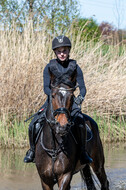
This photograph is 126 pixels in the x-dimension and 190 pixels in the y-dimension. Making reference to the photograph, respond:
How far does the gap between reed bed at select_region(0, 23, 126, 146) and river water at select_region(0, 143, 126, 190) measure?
884 millimetres

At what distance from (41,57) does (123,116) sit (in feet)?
10.5

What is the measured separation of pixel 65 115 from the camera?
4.20 m

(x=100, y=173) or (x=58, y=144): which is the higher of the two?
(x=58, y=144)

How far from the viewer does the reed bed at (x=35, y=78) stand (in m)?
10.2

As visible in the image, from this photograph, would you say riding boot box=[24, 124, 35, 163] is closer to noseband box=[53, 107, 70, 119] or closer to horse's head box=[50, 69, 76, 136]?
horse's head box=[50, 69, 76, 136]

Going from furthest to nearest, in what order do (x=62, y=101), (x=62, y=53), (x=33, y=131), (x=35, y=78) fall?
(x=35, y=78) → (x=33, y=131) → (x=62, y=53) → (x=62, y=101)

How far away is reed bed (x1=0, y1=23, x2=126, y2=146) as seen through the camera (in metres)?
10.2

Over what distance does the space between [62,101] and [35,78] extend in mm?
6016

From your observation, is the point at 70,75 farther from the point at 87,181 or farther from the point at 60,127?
the point at 87,181

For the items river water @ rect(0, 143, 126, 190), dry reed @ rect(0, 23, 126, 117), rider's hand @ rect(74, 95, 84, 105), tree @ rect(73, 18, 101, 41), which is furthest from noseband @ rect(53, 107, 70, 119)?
tree @ rect(73, 18, 101, 41)

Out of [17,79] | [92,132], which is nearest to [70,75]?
[92,132]

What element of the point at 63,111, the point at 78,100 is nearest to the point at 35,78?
the point at 78,100

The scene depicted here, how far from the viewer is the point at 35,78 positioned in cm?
1027

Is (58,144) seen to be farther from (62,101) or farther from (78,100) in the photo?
(62,101)
